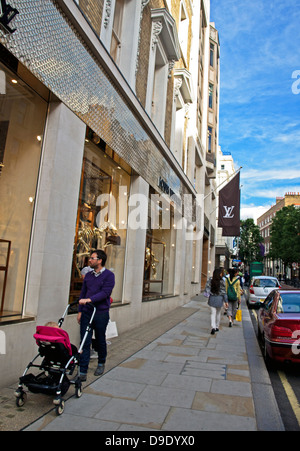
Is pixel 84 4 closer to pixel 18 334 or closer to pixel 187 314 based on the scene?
pixel 18 334

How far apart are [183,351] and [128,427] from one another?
3.77 m

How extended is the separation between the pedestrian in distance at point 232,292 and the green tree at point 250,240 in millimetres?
67284

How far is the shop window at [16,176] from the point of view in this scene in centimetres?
521

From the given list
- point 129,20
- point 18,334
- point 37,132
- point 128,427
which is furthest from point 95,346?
point 129,20

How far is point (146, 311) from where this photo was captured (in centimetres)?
1046

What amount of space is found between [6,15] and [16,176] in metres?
2.30

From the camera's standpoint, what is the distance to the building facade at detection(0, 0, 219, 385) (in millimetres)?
4988

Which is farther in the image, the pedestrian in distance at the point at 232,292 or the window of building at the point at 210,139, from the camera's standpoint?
the window of building at the point at 210,139

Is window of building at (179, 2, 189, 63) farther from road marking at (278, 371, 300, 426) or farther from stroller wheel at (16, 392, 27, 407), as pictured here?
stroller wheel at (16, 392, 27, 407)

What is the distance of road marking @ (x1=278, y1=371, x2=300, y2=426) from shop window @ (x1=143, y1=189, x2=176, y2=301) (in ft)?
17.2

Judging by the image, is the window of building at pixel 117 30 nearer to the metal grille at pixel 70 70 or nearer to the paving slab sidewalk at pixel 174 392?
the metal grille at pixel 70 70

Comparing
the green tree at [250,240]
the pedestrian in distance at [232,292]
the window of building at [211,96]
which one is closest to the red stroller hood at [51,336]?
the pedestrian in distance at [232,292]

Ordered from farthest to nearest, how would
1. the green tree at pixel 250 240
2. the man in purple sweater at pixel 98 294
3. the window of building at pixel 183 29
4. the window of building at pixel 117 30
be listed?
1. the green tree at pixel 250 240
2. the window of building at pixel 183 29
3. the window of building at pixel 117 30
4. the man in purple sweater at pixel 98 294

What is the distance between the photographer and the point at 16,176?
550 cm
